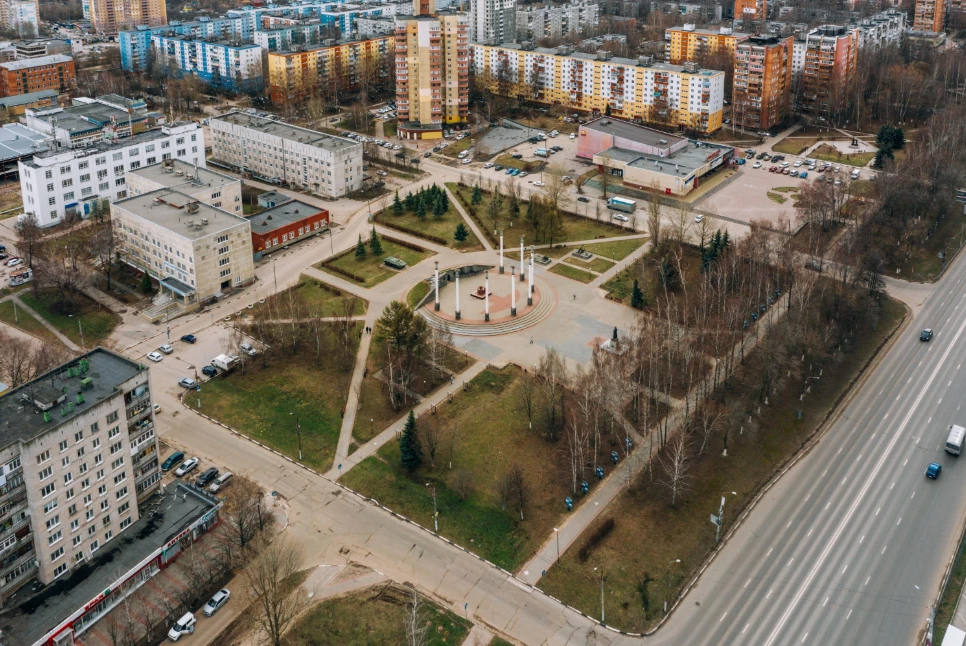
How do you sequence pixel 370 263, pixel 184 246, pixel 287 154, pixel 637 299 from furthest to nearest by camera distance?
pixel 287 154, pixel 370 263, pixel 184 246, pixel 637 299

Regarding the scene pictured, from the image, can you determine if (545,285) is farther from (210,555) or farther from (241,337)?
(210,555)

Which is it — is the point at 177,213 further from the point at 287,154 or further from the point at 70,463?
the point at 70,463

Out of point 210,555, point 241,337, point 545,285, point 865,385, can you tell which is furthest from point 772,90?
point 210,555

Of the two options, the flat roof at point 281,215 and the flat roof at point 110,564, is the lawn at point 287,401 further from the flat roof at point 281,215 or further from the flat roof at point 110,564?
the flat roof at point 281,215

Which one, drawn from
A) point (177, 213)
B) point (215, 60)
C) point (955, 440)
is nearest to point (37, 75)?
point (215, 60)

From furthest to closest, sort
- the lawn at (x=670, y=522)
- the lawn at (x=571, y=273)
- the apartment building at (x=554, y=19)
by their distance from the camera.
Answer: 1. the apartment building at (x=554, y=19)
2. the lawn at (x=571, y=273)
3. the lawn at (x=670, y=522)

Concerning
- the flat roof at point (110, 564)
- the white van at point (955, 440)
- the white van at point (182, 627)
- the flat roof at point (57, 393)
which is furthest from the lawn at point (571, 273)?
the white van at point (182, 627)

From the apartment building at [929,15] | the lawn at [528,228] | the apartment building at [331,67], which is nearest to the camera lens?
the lawn at [528,228]
